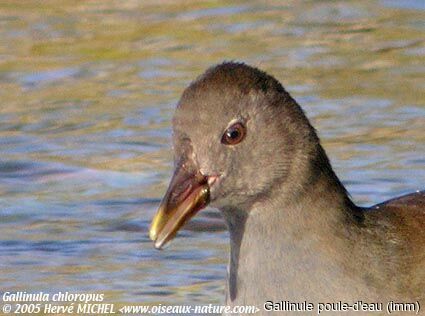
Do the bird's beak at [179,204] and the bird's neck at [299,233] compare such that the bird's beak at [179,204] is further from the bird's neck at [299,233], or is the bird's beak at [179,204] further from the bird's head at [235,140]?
the bird's neck at [299,233]

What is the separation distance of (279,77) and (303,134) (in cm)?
478

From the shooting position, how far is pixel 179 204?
6781 millimetres

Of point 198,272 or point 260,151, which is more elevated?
point 260,151

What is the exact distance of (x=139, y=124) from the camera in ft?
36.2

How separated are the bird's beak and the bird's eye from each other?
19 cm

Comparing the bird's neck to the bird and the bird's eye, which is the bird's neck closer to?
the bird

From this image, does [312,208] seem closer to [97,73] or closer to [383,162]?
[383,162]

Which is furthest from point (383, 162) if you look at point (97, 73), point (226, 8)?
point (226, 8)

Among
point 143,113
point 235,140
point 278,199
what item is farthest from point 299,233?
point 143,113

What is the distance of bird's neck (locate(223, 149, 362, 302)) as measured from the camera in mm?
6910

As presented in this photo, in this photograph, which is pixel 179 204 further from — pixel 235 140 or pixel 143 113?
pixel 143 113

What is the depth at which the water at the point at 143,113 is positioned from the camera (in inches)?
346

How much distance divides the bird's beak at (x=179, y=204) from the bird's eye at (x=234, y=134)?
0.19 metres

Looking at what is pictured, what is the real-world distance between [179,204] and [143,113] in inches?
177
